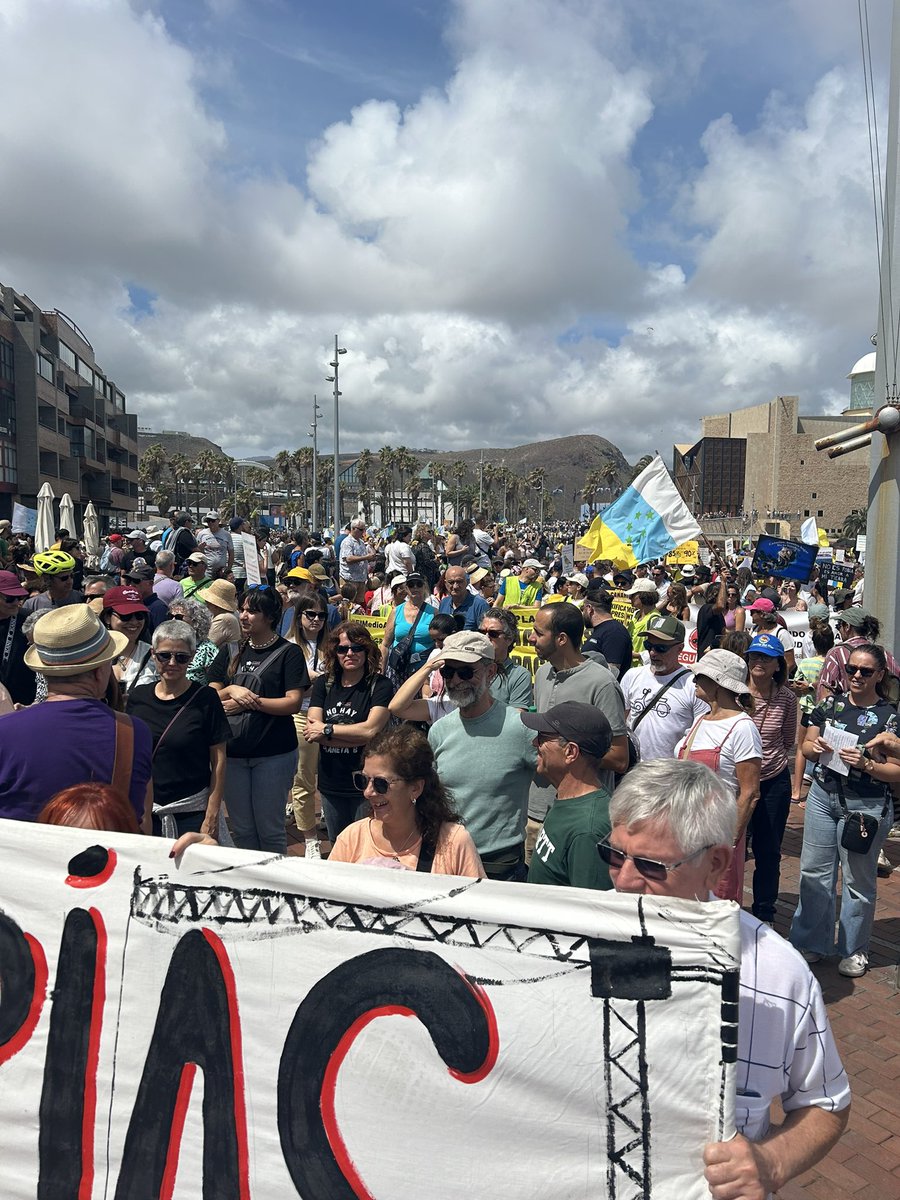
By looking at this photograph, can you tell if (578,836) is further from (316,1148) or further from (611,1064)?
(316,1148)

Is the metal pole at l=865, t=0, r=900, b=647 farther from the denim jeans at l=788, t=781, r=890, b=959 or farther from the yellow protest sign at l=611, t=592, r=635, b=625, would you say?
the yellow protest sign at l=611, t=592, r=635, b=625

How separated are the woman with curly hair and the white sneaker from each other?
2.82 metres

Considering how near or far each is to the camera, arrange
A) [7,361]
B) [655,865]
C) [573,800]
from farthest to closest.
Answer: [7,361] → [573,800] → [655,865]

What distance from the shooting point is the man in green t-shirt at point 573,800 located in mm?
2955

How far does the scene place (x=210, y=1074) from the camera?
2207 millimetres

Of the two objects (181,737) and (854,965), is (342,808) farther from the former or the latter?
(854,965)

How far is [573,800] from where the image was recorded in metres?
3.16

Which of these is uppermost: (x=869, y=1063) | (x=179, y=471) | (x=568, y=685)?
(x=179, y=471)

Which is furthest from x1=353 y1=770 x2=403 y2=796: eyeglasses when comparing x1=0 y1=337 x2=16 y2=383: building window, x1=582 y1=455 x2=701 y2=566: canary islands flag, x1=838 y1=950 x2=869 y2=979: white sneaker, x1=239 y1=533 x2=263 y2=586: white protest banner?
x1=0 y1=337 x2=16 y2=383: building window

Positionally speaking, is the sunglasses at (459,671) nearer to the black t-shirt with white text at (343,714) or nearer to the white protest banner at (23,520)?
the black t-shirt with white text at (343,714)

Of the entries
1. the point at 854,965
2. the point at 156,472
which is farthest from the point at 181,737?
the point at 156,472

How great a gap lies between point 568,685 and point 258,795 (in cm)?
178

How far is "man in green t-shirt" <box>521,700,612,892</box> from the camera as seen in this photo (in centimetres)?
296

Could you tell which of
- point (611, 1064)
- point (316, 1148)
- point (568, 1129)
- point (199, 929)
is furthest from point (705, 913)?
point (199, 929)
